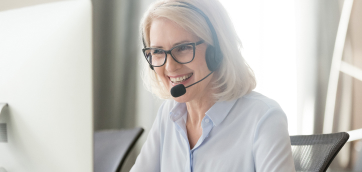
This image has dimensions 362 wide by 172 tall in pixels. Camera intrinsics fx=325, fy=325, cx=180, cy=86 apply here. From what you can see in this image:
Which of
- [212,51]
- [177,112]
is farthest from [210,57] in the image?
[177,112]

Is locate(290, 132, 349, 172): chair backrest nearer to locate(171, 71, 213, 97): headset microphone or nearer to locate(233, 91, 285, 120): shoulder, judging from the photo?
locate(233, 91, 285, 120): shoulder

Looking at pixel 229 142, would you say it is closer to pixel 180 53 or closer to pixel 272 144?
pixel 272 144

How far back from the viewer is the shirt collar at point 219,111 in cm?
98

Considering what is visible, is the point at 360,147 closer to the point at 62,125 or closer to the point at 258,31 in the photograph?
the point at 258,31

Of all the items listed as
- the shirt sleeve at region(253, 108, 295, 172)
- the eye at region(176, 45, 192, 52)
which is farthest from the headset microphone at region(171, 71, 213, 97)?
the shirt sleeve at region(253, 108, 295, 172)

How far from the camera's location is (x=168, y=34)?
3.08 feet

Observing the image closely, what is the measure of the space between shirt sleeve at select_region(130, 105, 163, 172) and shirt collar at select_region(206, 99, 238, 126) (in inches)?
9.7

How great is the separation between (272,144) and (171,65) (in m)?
0.36

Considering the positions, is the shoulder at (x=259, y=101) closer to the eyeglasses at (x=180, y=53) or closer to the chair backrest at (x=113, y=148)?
the eyeglasses at (x=180, y=53)

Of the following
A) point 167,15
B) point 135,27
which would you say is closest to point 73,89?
point 167,15

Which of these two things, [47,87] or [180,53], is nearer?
[47,87]

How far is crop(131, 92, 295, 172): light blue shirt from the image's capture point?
85 cm

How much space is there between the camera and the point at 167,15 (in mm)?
928

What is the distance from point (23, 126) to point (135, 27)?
71.3 inches
